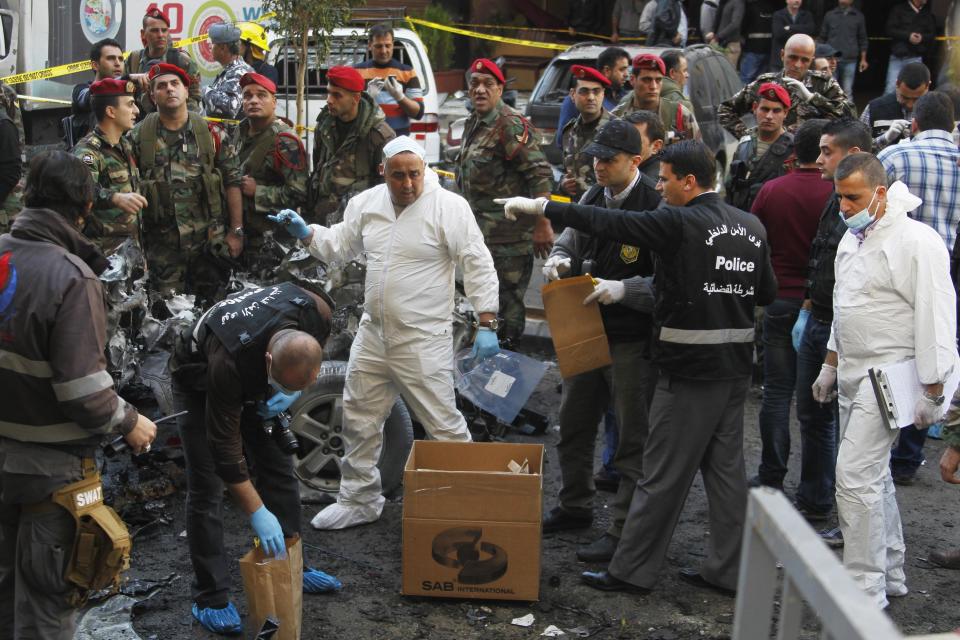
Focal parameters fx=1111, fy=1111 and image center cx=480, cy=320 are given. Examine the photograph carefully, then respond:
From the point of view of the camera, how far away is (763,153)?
7328mm

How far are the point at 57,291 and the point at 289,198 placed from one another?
13.1 ft

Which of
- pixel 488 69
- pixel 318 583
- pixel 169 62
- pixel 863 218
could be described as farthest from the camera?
pixel 169 62

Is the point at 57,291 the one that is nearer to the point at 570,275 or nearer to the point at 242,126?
the point at 570,275

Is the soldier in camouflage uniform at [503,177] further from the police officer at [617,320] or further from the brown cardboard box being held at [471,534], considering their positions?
the brown cardboard box being held at [471,534]

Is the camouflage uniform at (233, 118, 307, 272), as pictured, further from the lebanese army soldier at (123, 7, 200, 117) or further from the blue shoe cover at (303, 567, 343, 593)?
the blue shoe cover at (303, 567, 343, 593)

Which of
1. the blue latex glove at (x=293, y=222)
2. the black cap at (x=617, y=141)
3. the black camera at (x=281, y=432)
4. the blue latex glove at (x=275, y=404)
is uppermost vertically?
the black cap at (x=617, y=141)

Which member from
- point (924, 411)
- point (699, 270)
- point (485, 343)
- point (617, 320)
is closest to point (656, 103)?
point (617, 320)

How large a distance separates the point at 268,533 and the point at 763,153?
4.44 m

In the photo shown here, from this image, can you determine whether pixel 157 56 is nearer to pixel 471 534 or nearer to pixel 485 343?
pixel 485 343

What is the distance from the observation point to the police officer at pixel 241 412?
14.0 ft

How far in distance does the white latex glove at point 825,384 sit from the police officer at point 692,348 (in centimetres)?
43

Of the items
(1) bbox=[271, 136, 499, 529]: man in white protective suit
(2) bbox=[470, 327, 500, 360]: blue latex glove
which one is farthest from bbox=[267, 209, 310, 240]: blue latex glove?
(2) bbox=[470, 327, 500, 360]: blue latex glove

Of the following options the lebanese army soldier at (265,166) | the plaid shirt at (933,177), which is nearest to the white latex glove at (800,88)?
the plaid shirt at (933,177)

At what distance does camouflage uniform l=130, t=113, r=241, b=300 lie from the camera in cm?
740
